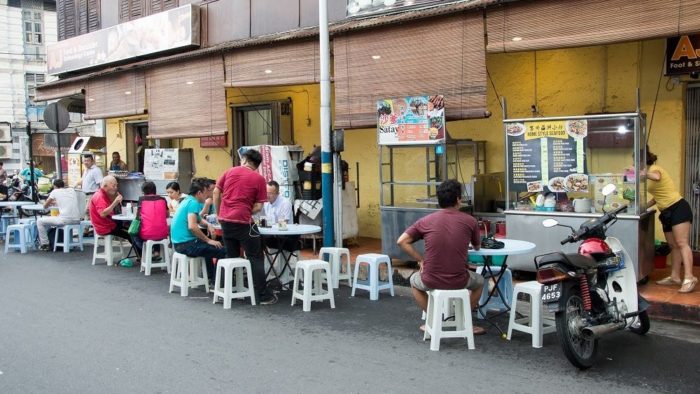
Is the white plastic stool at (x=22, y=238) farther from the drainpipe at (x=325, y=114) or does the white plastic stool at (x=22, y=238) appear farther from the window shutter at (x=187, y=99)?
the drainpipe at (x=325, y=114)

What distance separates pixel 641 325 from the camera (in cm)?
602

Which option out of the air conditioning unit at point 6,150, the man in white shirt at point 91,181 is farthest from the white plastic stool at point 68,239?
the air conditioning unit at point 6,150

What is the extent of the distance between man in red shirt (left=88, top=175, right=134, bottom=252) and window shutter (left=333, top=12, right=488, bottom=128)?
13.4ft

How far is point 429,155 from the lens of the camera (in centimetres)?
976

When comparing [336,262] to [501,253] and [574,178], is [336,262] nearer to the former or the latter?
[501,253]

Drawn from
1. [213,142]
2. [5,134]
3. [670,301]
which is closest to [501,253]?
[670,301]

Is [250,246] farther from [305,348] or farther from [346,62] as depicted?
[346,62]

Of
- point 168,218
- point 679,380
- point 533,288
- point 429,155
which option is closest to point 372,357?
point 533,288

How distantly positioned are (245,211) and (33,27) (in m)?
31.6

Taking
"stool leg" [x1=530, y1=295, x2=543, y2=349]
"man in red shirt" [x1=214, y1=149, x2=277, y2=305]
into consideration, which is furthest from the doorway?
"stool leg" [x1=530, y1=295, x2=543, y2=349]

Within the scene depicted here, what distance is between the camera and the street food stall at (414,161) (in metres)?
8.73

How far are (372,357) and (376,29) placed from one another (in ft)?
17.1

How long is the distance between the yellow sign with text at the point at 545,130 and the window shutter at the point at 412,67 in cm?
61

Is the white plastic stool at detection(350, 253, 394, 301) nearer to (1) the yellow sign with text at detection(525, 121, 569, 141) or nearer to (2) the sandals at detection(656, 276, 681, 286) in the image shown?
Answer: (1) the yellow sign with text at detection(525, 121, 569, 141)
